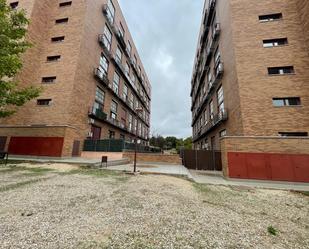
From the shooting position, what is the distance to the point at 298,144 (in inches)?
412

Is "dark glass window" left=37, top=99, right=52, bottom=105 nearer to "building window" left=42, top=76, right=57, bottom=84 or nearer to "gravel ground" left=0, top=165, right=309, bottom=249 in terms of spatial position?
"building window" left=42, top=76, right=57, bottom=84

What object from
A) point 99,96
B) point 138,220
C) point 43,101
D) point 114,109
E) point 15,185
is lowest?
point 138,220

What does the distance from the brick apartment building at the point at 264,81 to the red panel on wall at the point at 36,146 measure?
14448mm

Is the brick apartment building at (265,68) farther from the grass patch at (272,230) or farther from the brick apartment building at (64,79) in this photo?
the grass patch at (272,230)

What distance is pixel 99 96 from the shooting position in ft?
71.1

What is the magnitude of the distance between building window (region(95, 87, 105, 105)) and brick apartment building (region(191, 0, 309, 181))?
50.6 feet

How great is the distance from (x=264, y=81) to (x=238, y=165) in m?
8.37

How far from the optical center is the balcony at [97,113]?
1906cm

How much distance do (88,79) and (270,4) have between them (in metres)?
21.0

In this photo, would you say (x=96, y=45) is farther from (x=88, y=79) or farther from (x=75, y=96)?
Answer: (x=75, y=96)

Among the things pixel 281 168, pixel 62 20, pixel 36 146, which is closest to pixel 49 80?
pixel 36 146

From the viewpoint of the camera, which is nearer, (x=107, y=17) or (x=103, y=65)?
(x=103, y=65)

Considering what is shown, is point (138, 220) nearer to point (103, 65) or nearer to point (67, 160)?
point (67, 160)

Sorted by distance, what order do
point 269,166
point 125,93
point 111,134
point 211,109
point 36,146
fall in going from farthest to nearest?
point 125,93 < point 111,134 < point 211,109 < point 36,146 < point 269,166
